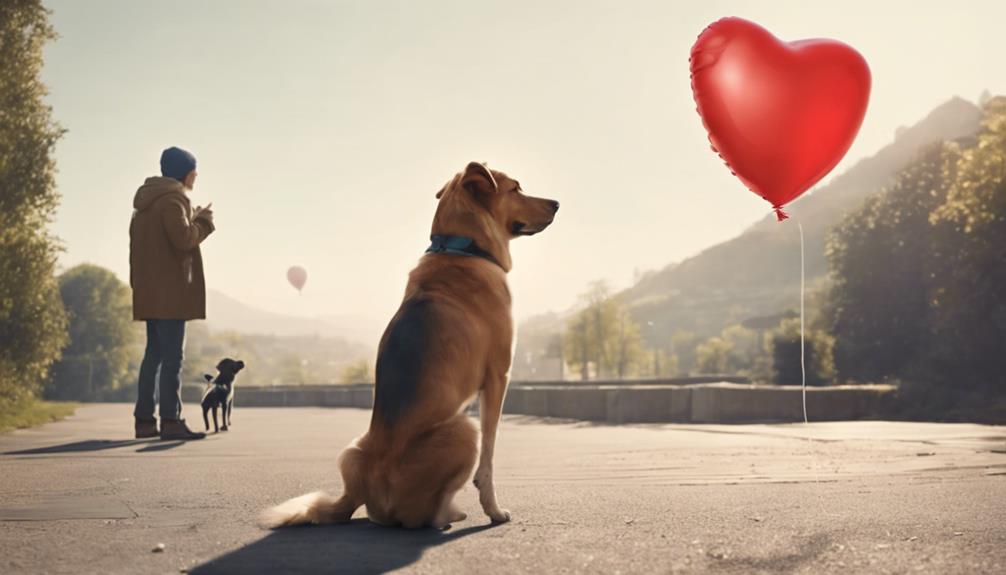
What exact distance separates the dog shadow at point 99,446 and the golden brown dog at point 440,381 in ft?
16.2

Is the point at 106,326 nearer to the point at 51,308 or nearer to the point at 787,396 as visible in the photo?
the point at 51,308

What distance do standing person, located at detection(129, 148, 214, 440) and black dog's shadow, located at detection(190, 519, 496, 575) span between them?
19.5 feet

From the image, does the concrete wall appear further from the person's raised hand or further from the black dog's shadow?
the black dog's shadow

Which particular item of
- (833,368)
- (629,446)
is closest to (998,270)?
(833,368)

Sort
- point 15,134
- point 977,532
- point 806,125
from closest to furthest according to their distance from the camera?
point 977,532 < point 806,125 < point 15,134

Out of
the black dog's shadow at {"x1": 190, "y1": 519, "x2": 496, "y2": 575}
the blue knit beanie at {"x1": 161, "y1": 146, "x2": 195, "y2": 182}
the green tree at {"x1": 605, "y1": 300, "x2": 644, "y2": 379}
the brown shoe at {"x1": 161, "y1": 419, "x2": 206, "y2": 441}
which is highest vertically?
the green tree at {"x1": 605, "y1": 300, "x2": 644, "y2": 379}

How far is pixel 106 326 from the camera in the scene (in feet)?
277

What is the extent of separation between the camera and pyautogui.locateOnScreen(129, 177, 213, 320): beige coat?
392 inches

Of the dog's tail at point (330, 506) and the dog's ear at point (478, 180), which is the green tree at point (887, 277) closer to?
the dog's ear at point (478, 180)

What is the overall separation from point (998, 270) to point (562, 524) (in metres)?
23.5

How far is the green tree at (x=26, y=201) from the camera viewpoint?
18.8m

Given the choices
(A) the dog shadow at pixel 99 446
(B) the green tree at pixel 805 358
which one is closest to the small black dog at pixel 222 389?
(A) the dog shadow at pixel 99 446

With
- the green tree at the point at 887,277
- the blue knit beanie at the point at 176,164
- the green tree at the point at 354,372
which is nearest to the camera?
the blue knit beanie at the point at 176,164

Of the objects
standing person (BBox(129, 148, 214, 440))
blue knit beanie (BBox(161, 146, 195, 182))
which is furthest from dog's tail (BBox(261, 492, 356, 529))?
blue knit beanie (BBox(161, 146, 195, 182))
